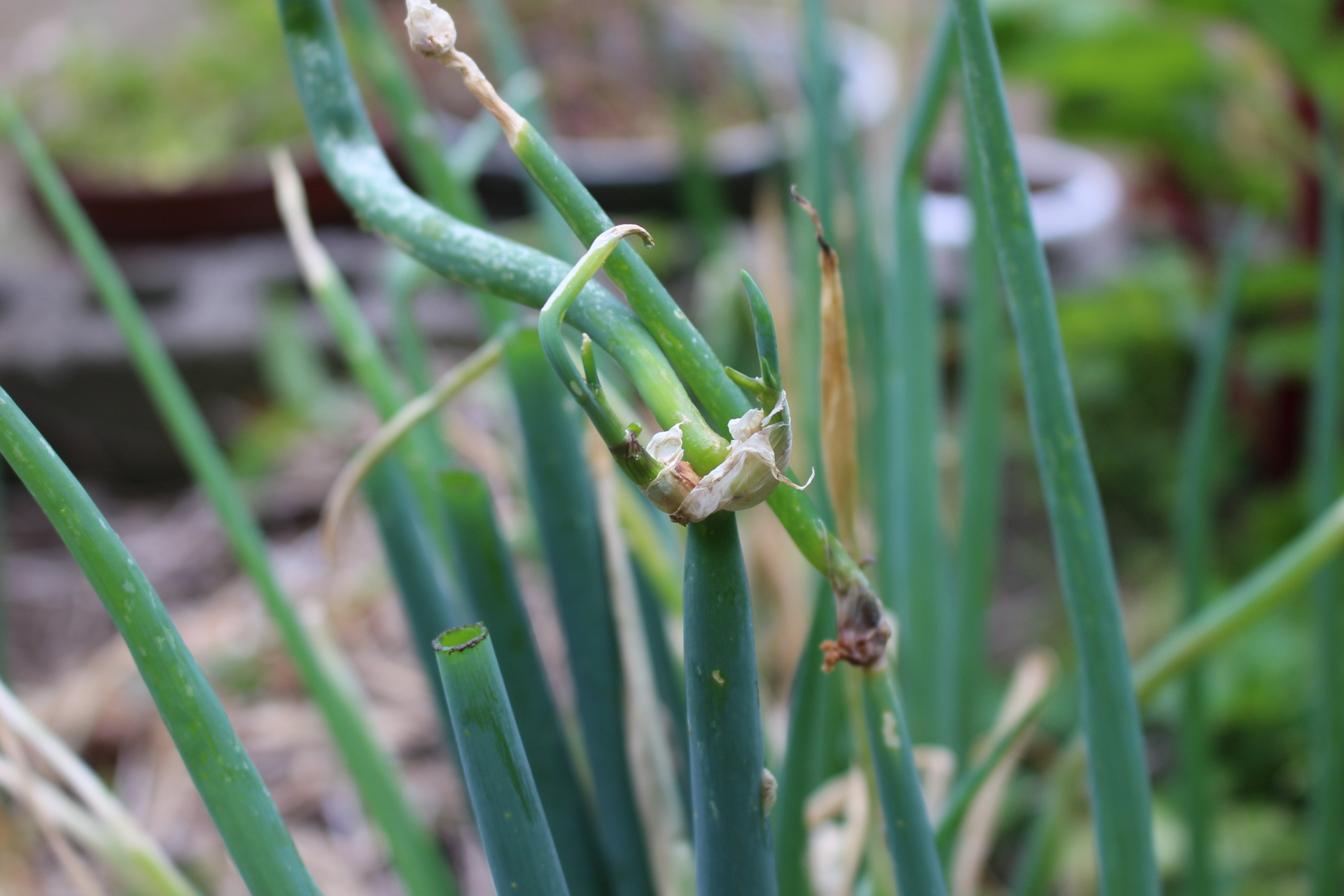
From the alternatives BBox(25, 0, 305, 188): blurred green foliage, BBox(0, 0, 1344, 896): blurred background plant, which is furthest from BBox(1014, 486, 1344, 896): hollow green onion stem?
BBox(25, 0, 305, 188): blurred green foliage

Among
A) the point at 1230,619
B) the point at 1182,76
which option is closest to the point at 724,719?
the point at 1230,619

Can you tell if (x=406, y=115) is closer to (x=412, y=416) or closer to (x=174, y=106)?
(x=412, y=416)

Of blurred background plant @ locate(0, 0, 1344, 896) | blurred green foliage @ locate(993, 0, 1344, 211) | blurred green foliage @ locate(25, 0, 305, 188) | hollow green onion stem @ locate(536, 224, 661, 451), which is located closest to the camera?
hollow green onion stem @ locate(536, 224, 661, 451)

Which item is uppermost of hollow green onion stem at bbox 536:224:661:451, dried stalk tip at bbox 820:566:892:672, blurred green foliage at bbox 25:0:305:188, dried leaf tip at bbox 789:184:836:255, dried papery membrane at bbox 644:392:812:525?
blurred green foliage at bbox 25:0:305:188

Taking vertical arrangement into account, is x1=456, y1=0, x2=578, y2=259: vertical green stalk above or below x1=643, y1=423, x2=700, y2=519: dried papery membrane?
above

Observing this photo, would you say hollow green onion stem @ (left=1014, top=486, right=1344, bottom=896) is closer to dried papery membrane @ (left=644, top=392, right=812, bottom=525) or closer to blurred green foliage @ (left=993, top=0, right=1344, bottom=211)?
dried papery membrane @ (left=644, top=392, right=812, bottom=525)

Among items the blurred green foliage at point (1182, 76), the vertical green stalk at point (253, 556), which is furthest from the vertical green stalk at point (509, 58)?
the blurred green foliage at point (1182, 76)
